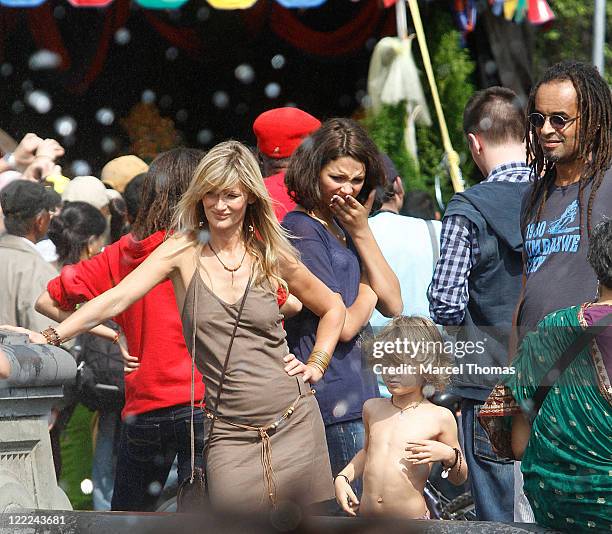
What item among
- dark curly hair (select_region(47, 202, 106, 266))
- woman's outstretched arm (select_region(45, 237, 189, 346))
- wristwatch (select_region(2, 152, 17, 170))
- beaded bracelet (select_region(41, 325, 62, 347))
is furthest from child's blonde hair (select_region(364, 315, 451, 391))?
wristwatch (select_region(2, 152, 17, 170))

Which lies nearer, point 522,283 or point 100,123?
point 522,283

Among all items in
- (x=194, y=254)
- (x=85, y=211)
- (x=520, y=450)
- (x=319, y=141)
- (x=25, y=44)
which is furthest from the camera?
(x=25, y=44)

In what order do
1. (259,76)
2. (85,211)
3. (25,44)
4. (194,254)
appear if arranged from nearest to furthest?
(194,254) → (85,211) → (25,44) → (259,76)

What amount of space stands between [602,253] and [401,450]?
0.83 m

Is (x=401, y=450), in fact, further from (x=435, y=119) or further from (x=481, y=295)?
(x=435, y=119)

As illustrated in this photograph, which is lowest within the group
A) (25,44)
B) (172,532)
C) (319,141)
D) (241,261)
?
(172,532)

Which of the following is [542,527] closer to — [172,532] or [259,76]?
[172,532]

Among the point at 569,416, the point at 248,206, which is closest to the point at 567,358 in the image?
the point at 569,416

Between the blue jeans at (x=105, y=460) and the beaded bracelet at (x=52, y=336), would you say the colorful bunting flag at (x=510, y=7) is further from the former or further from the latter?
the beaded bracelet at (x=52, y=336)

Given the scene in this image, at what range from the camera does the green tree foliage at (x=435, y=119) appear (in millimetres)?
6340

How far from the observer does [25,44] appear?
21.7ft

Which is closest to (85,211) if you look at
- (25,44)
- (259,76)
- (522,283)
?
(522,283)

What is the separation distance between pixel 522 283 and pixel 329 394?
0.60 meters

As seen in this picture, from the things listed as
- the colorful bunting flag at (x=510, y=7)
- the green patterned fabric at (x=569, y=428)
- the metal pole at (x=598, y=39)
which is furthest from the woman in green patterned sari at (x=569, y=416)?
the colorful bunting flag at (x=510, y=7)
